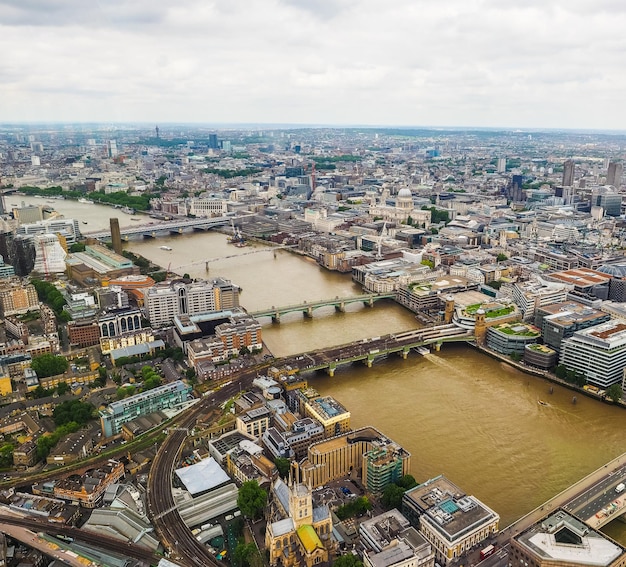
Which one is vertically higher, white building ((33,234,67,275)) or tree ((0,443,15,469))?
white building ((33,234,67,275))

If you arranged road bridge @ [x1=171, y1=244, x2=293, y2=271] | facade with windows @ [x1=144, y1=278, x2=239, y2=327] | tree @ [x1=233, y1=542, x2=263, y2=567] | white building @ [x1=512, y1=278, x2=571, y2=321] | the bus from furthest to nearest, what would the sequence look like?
1. road bridge @ [x1=171, y1=244, x2=293, y2=271]
2. white building @ [x1=512, y1=278, x2=571, y2=321]
3. facade with windows @ [x1=144, y1=278, x2=239, y2=327]
4. the bus
5. tree @ [x1=233, y1=542, x2=263, y2=567]

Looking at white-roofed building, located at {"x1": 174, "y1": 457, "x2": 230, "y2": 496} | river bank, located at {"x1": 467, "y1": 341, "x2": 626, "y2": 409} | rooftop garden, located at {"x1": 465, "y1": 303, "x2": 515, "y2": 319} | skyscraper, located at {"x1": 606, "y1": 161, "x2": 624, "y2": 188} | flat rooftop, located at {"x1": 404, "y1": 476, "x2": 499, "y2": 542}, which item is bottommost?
river bank, located at {"x1": 467, "y1": 341, "x2": 626, "y2": 409}

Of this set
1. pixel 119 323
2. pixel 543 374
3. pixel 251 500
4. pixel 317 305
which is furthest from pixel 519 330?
pixel 119 323

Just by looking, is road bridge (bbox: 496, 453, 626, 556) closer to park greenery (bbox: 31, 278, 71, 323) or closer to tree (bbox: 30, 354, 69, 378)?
tree (bbox: 30, 354, 69, 378)

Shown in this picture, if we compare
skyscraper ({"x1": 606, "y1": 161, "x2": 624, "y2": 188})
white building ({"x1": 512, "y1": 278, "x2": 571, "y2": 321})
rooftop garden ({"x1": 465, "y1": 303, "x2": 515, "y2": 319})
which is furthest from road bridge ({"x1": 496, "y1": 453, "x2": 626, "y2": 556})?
skyscraper ({"x1": 606, "y1": 161, "x2": 624, "y2": 188})

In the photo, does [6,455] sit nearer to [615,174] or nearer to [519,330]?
[519,330]

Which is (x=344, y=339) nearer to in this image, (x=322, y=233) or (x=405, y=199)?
(x=322, y=233)

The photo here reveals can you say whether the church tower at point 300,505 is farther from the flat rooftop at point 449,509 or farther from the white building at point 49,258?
the white building at point 49,258
